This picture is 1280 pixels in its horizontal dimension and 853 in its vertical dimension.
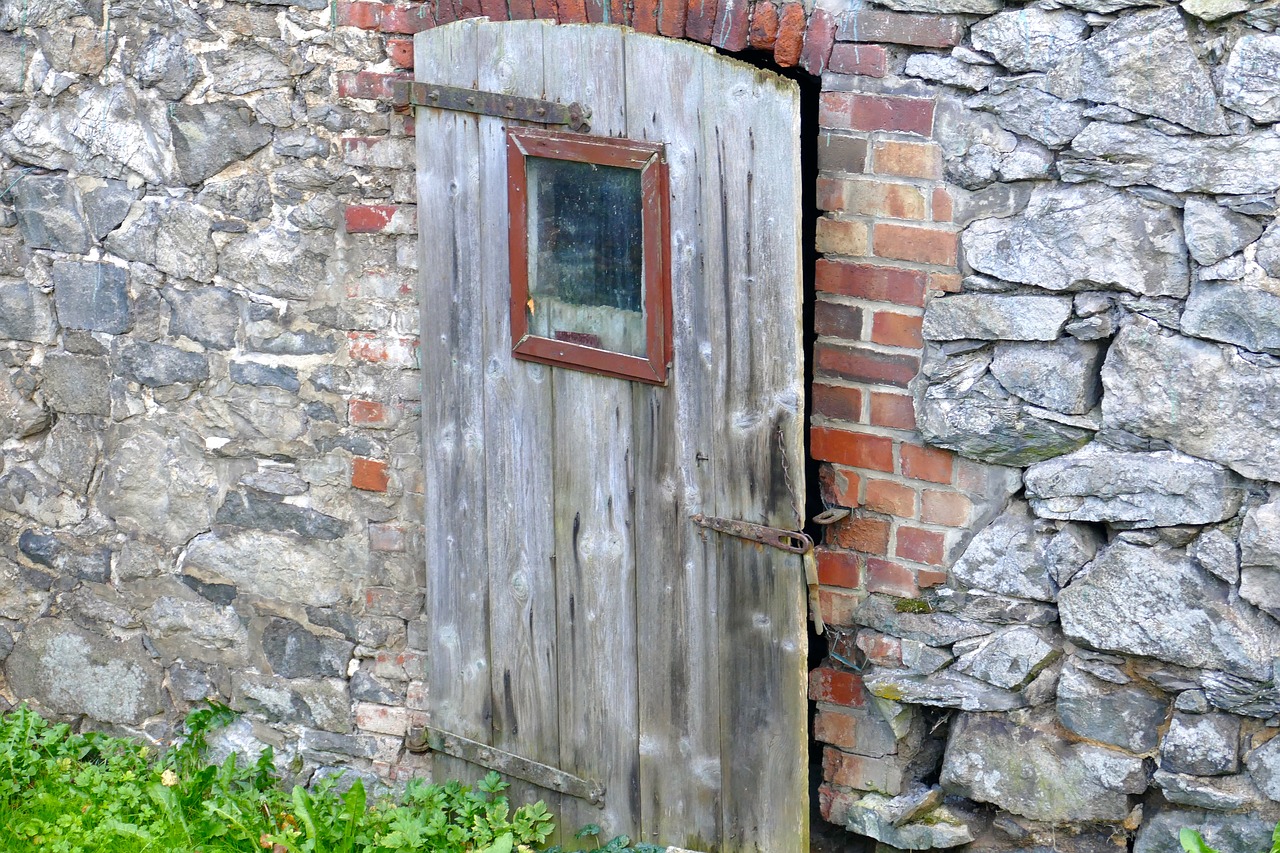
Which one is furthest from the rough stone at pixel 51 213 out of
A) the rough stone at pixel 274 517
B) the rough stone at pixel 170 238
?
the rough stone at pixel 274 517

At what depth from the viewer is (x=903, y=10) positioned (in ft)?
9.55

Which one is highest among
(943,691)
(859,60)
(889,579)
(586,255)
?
(859,60)

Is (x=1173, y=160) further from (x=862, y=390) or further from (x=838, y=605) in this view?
(x=838, y=605)

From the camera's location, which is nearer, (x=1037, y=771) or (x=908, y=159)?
(x=908, y=159)

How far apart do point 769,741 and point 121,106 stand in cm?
233

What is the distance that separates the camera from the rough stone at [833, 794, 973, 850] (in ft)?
10.6

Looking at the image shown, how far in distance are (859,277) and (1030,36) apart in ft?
2.00

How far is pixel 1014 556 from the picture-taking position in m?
3.05

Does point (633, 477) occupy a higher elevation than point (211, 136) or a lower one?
lower

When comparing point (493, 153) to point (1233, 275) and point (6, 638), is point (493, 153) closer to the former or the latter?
point (1233, 275)

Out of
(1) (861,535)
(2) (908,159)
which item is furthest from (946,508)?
(2) (908,159)

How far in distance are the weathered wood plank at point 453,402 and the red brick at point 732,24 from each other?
0.59 meters

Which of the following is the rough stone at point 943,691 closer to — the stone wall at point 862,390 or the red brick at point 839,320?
the stone wall at point 862,390

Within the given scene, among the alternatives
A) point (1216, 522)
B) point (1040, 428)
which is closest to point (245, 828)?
point (1040, 428)
